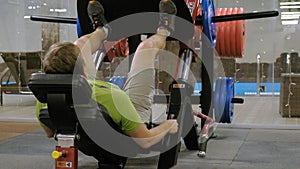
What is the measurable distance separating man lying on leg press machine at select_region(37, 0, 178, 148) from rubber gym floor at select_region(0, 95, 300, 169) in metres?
0.62

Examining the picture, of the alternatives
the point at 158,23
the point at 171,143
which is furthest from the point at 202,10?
the point at 171,143

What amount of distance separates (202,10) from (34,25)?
15.4 feet

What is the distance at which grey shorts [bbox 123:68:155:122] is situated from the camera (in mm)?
2280

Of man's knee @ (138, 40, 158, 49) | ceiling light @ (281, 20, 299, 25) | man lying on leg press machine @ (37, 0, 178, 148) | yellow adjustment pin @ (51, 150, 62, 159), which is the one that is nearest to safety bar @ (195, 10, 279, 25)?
man lying on leg press machine @ (37, 0, 178, 148)

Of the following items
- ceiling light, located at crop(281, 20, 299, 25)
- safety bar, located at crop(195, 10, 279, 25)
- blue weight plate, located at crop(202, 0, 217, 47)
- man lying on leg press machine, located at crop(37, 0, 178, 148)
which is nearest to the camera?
man lying on leg press machine, located at crop(37, 0, 178, 148)

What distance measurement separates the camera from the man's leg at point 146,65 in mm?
2279

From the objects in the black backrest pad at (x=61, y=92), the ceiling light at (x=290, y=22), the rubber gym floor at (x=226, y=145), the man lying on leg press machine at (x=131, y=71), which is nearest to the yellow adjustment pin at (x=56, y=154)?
the black backrest pad at (x=61, y=92)

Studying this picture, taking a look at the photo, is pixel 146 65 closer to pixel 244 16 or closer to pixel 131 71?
A: pixel 131 71

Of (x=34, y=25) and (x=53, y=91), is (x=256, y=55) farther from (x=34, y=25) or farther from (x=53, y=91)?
(x=53, y=91)

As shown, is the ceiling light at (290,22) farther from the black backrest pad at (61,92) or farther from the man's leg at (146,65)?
the black backrest pad at (61,92)

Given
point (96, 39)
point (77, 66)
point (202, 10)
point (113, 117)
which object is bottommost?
point (113, 117)

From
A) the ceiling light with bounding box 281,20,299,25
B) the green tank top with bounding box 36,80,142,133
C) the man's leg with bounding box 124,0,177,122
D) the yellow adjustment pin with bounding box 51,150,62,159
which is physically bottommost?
the yellow adjustment pin with bounding box 51,150,62,159

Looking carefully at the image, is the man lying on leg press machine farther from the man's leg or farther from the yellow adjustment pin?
the yellow adjustment pin

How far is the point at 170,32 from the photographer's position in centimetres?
247
